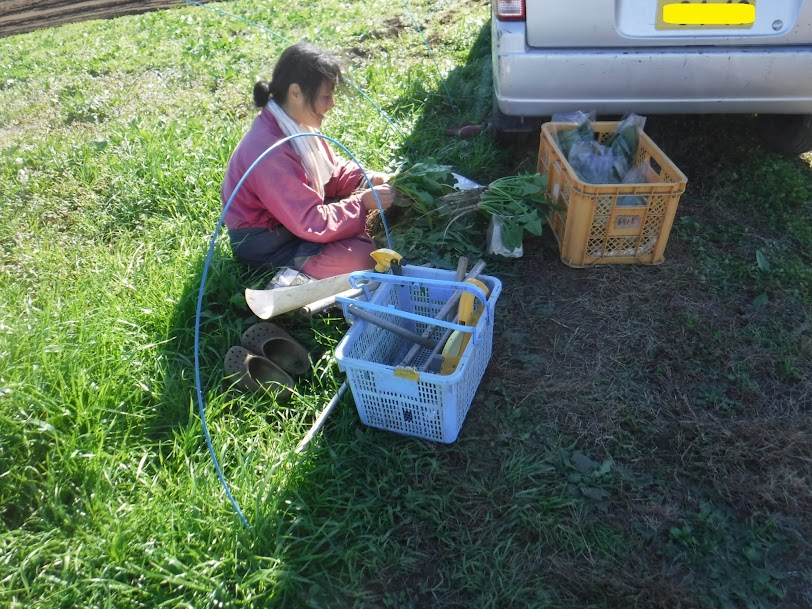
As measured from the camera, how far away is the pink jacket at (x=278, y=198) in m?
2.67

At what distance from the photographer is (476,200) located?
10.7 feet

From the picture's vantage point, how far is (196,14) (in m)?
7.89

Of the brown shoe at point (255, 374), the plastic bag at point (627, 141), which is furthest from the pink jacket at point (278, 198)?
the plastic bag at point (627, 141)

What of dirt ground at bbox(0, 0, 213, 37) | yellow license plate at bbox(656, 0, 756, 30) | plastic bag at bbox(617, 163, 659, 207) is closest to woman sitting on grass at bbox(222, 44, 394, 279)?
plastic bag at bbox(617, 163, 659, 207)

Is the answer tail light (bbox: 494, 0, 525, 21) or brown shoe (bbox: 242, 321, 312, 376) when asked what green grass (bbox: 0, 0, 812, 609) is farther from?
tail light (bbox: 494, 0, 525, 21)

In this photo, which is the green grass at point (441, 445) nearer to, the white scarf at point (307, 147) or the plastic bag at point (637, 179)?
the plastic bag at point (637, 179)

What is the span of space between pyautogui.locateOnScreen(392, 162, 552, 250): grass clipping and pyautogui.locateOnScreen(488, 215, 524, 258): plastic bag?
0.8 inches

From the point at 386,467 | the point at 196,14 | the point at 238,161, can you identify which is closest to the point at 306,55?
the point at 238,161

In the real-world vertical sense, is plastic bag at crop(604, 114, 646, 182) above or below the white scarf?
below

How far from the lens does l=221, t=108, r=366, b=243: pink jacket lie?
2674 mm

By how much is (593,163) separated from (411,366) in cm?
152

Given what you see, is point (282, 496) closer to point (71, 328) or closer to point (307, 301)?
point (307, 301)

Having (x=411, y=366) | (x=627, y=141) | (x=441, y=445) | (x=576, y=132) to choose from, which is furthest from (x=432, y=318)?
(x=627, y=141)

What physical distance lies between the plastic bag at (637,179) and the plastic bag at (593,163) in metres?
0.09
